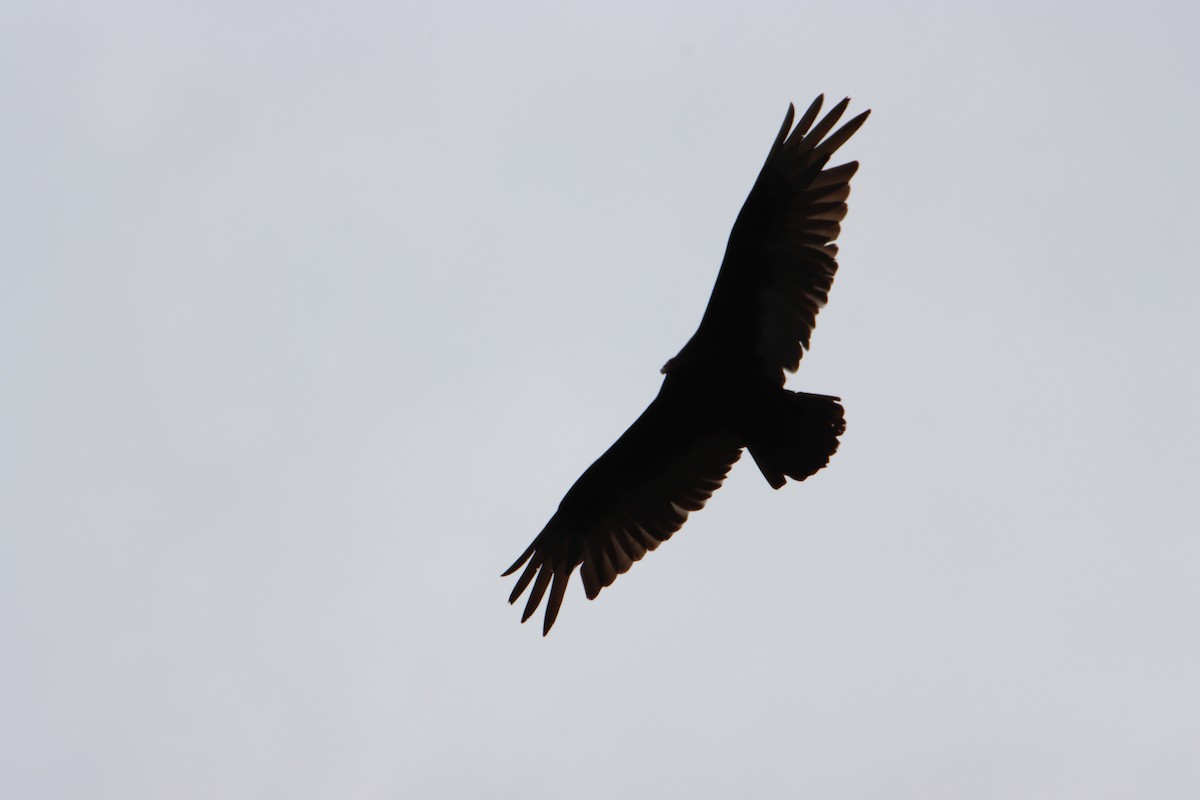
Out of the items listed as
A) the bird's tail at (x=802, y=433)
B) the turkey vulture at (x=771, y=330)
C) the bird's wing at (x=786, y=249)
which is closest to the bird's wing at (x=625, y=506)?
the turkey vulture at (x=771, y=330)

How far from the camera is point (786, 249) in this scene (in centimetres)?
777

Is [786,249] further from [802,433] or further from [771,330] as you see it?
[802,433]

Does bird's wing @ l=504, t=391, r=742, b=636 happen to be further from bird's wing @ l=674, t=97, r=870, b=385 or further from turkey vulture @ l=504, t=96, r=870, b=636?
bird's wing @ l=674, t=97, r=870, b=385

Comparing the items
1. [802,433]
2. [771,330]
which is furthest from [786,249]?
[802,433]

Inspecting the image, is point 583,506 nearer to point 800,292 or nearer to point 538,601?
point 538,601

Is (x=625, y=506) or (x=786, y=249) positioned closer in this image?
(x=786, y=249)

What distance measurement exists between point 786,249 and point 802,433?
1094 millimetres

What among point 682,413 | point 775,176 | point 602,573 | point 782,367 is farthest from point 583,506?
point 775,176

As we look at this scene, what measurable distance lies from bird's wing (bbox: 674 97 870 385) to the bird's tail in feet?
0.83

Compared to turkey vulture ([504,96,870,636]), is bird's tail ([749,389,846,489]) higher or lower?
lower

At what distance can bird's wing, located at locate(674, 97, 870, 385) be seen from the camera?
7703 mm

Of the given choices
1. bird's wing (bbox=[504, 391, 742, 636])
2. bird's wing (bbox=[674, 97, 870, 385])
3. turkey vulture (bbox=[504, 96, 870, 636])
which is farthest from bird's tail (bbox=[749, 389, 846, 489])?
Result: bird's wing (bbox=[504, 391, 742, 636])

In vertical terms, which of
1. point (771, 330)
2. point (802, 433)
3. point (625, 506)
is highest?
point (625, 506)

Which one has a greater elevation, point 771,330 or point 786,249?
point 786,249
